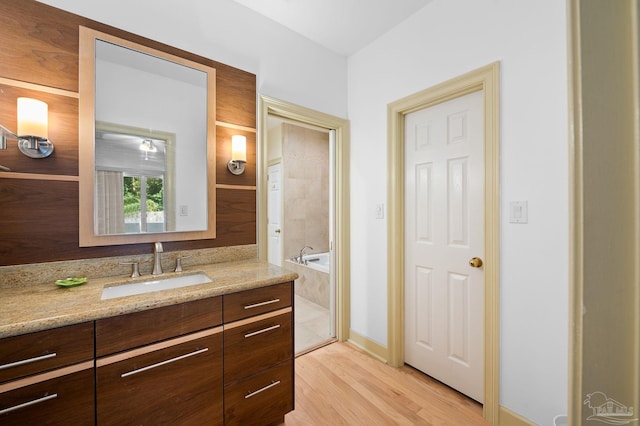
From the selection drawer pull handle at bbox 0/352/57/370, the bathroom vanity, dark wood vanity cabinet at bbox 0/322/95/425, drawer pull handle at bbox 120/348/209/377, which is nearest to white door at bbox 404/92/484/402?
the bathroom vanity

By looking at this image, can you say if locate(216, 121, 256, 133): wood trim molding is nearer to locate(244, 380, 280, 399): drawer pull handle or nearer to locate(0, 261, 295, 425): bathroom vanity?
locate(0, 261, 295, 425): bathroom vanity

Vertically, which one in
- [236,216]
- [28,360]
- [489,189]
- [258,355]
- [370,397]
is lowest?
[370,397]

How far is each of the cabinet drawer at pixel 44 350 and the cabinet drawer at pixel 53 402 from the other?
4 cm

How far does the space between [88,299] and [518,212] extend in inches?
85.0

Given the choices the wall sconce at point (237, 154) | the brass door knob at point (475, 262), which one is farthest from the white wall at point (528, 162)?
the wall sconce at point (237, 154)

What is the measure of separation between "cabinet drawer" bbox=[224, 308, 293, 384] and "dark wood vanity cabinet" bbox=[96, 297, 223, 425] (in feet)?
0.18

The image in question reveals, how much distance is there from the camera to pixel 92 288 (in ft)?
4.31

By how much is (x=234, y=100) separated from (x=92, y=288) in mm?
1387

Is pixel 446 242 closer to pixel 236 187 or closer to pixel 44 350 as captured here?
pixel 236 187

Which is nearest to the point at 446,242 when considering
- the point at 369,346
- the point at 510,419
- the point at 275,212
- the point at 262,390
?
the point at 510,419

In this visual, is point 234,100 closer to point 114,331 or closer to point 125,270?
point 125,270

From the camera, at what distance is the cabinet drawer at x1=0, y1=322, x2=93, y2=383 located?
92 centimetres

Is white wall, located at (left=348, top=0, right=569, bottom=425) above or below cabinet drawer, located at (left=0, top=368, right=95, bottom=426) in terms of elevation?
above

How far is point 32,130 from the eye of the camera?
1.27 metres
